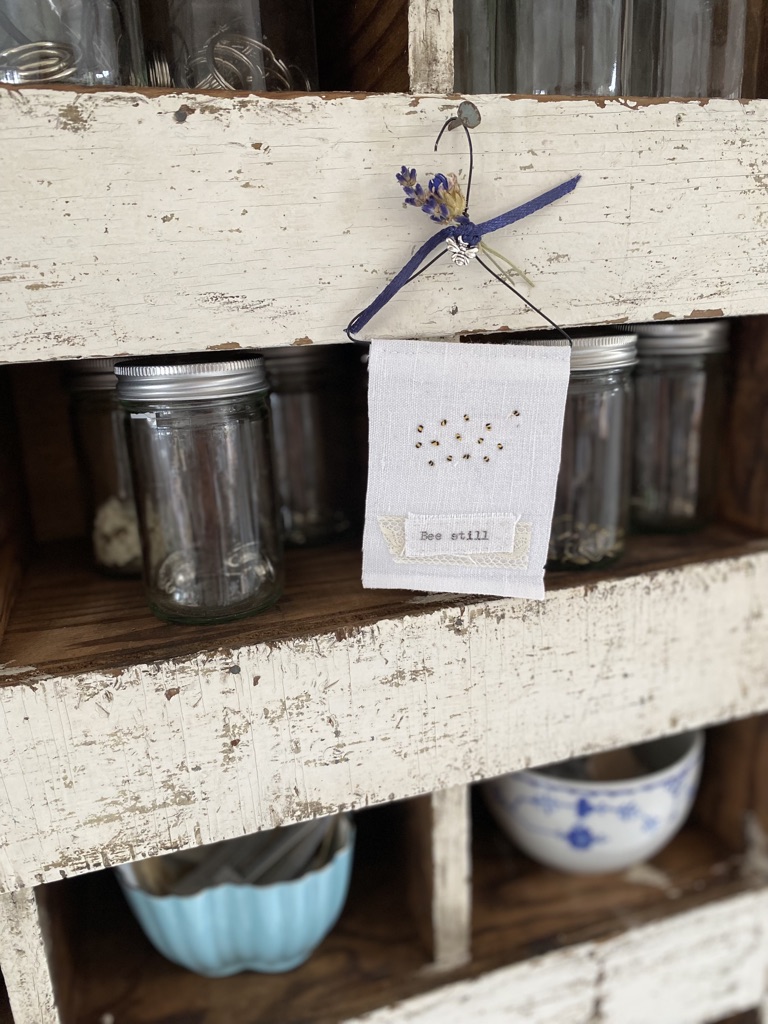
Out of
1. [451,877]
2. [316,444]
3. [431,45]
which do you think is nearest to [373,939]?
[451,877]

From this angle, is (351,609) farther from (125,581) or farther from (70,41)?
(70,41)

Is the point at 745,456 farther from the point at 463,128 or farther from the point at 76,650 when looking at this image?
the point at 76,650

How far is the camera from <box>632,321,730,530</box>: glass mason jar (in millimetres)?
808

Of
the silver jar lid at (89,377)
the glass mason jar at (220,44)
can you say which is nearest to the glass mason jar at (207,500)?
the silver jar lid at (89,377)

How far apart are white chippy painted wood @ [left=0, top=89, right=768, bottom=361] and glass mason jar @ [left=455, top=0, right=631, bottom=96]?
65mm

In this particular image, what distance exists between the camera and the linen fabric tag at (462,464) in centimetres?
57

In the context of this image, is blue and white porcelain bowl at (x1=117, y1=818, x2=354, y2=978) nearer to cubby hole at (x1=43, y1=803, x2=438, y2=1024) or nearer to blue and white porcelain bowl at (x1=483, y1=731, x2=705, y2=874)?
cubby hole at (x1=43, y1=803, x2=438, y2=1024)

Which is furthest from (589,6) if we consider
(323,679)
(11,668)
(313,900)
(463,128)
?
(313,900)

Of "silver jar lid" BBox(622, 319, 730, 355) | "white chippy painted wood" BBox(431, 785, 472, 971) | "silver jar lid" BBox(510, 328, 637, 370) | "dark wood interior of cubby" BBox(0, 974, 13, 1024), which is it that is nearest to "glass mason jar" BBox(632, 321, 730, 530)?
"silver jar lid" BBox(622, 319, 730, 355)

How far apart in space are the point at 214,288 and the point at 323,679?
31cm

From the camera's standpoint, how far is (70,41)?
0.54 m

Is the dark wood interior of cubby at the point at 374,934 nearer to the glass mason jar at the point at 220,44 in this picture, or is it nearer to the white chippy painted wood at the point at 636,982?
the white chippy painted wood at the point at 636,982

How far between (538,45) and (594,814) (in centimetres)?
74

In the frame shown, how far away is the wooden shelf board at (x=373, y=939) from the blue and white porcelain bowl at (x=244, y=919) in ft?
0.10
